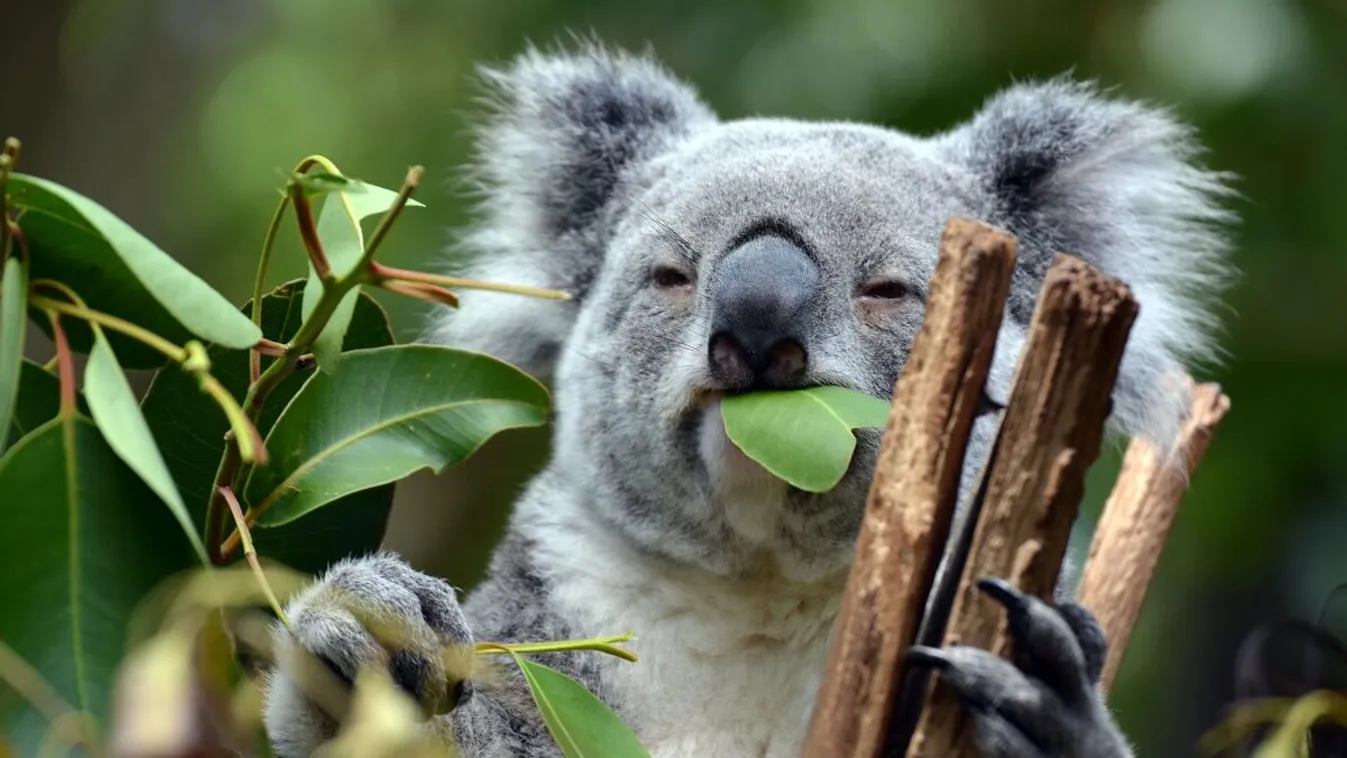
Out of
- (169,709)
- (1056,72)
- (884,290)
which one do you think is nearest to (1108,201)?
(884,290)

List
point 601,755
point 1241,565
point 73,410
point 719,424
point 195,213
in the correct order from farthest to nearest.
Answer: point 195,213 → point 1241,565 → point 719,424 → point 601,755 → point 73,410

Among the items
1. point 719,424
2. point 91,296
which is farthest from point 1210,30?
point 91,296

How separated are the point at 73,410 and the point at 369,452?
322 millimetres

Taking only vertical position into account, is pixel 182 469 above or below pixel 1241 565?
below

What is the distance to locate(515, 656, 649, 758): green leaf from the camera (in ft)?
5.03

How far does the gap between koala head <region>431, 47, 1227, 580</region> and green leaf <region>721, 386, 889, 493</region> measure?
0.29 ft

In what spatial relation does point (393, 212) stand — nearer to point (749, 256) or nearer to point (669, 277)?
point (749, 256)

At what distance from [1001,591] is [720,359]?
601mm

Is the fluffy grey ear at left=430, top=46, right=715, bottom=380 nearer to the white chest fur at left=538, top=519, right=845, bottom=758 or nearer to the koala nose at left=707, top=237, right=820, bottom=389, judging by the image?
the white chest fur at left=538, top=519, right=845, bottom=758

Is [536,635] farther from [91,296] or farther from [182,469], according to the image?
[91,296]

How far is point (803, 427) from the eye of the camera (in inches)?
Answer: 63.9

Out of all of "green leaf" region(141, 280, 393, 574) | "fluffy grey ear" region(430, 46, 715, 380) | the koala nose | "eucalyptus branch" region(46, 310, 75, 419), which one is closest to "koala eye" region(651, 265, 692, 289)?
the koala nose

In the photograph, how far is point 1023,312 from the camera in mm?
2350

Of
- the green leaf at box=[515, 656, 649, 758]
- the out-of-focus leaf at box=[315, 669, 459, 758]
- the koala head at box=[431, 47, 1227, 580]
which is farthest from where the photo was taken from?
the koala head at box=[431, 47, 1227, 580]
